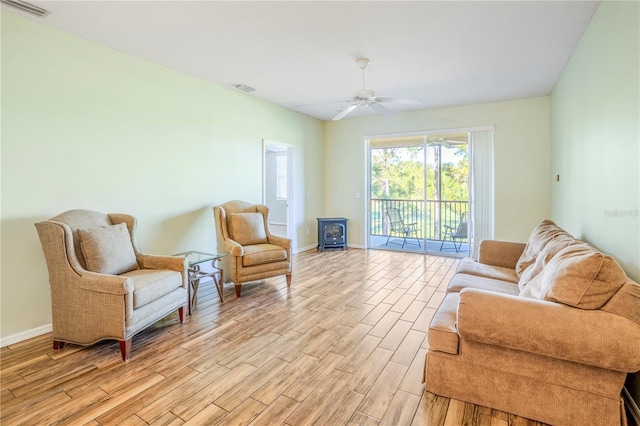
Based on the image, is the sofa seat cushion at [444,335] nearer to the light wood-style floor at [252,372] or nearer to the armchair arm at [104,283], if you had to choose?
the light wood-style floor at [252,372]

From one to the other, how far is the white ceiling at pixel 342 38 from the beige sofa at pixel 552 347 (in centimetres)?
215

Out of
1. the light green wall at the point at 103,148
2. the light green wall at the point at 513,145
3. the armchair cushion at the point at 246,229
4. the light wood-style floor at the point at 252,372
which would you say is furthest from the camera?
the light green wall at the point at 513,145

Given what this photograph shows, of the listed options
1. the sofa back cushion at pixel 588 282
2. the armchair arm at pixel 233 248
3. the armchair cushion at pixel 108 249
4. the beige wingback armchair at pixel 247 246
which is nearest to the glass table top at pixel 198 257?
the armchair arm at pixel 233 248

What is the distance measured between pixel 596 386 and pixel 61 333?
11.6ft

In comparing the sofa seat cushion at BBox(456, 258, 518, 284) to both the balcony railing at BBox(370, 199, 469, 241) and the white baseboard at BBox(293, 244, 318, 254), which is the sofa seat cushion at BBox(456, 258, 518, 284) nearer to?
the balcony railing at BBox(370, 199, 469, 241)

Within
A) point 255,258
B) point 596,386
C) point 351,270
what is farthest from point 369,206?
point 596,386

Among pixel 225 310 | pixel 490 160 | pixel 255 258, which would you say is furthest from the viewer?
pixel 490 160

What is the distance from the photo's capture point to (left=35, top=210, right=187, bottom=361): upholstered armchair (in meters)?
2.40

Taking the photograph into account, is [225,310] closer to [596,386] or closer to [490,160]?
[596,386]

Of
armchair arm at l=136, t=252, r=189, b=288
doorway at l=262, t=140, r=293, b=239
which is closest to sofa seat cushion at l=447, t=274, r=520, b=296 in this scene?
armchair arm at l=136, t=252, r=189, b=288

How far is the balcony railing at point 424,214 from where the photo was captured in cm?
→ 623

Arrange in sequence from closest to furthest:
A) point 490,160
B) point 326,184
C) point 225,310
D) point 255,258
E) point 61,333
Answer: point 61,333 < point 225,310 < point 255,258 < point 490,160 < point 326,184

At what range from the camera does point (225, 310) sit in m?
3.39

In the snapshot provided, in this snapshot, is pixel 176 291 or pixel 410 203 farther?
pixel 410 203
